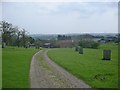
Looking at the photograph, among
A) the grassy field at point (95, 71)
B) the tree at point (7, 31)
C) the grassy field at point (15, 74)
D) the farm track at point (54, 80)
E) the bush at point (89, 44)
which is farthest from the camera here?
the bush at point (89, 44)

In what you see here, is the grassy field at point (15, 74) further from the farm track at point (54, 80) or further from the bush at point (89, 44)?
the bush at point (89, 44)

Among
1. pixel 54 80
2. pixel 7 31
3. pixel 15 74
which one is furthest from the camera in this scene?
pixel 7 31

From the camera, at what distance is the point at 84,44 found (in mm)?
121000

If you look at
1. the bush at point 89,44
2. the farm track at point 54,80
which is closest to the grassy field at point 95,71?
A: the farm track at point 54,80

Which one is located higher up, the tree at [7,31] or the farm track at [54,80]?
the tree at [7,31]

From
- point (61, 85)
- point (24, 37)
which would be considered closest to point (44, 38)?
point (24, 37)

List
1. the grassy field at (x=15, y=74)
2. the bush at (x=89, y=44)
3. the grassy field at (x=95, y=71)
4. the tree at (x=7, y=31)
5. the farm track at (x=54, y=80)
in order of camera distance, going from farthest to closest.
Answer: the bush at (x=89, y=44) → the tree at (x=7, y=31) → the grassy field at (x=95, y=71) → the grassy field at (x=15, y=74) → the farm track at (x=54, y=80)

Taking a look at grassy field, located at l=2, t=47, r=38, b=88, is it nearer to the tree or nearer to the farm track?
the farm track

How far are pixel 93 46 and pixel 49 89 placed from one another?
100 meters

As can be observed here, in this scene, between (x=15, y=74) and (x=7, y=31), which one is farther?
(x=7, y=31)

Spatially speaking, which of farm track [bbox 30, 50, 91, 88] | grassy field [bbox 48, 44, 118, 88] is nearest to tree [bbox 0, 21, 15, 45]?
grassy field [bbox 48, 44, 118, 88]

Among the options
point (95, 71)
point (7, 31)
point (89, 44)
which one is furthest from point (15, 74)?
point (89, 44)

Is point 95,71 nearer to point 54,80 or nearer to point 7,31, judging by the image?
point 54,80

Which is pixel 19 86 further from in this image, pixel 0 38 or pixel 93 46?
pixel 93 46
